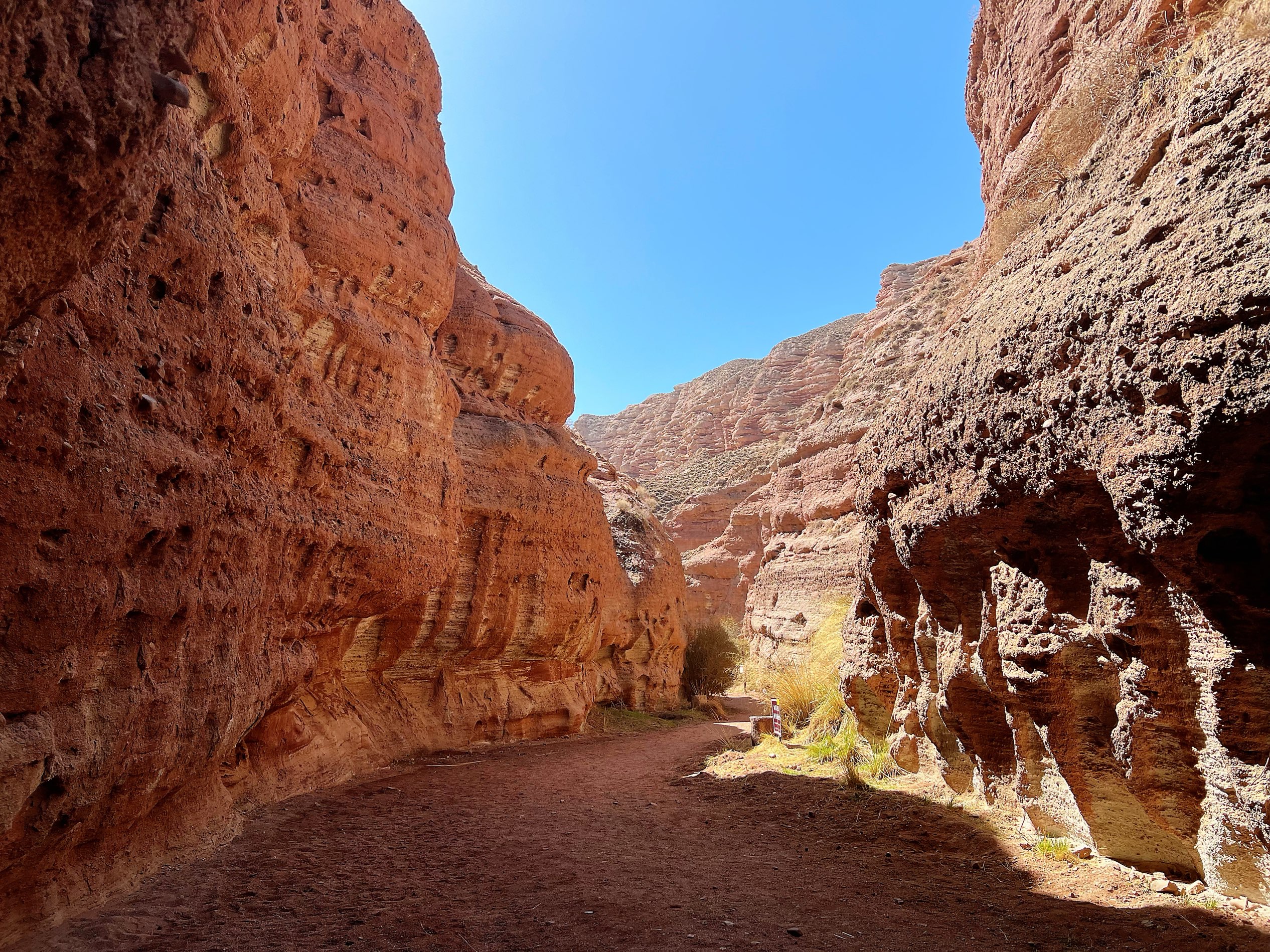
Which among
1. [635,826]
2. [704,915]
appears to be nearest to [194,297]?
[704,915]

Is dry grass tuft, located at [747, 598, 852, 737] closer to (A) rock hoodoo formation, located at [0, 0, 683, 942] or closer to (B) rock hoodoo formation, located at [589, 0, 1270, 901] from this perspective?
(B) rock hoodoo formation, located at [589, 0, 1270, 901]

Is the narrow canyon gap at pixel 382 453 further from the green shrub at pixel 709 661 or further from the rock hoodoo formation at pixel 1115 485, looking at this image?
the green shrub at pixel 709 661

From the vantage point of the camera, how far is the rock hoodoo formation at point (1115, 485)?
12.2 ft

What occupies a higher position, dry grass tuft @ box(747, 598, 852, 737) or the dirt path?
dry grass tuft @ box(747, 598, 852, 737)

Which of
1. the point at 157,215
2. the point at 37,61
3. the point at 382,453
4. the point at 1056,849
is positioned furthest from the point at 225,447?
the point at 1056,849

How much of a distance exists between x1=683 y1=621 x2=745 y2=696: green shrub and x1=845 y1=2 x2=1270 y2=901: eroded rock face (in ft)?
58.7

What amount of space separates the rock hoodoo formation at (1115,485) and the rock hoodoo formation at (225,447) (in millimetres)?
5370

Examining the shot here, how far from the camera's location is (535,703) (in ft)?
50.8

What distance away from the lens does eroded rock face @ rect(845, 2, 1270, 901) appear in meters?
3.70

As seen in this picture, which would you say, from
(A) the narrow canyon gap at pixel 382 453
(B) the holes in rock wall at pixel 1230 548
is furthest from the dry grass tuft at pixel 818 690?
(B) the holes in rock wall at pixel 1230 548

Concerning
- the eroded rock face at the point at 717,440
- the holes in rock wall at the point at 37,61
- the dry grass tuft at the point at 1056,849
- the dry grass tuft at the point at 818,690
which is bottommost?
the dry grass tuft at the point at 1056,849

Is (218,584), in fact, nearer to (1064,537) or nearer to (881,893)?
(881,893)

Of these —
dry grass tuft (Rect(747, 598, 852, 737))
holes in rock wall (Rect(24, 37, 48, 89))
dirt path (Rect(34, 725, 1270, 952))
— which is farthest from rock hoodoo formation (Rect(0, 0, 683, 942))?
dry grass tuft (Rect(747, 598, 852, 737))

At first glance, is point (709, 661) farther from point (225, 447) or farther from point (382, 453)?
point (225, 447)
